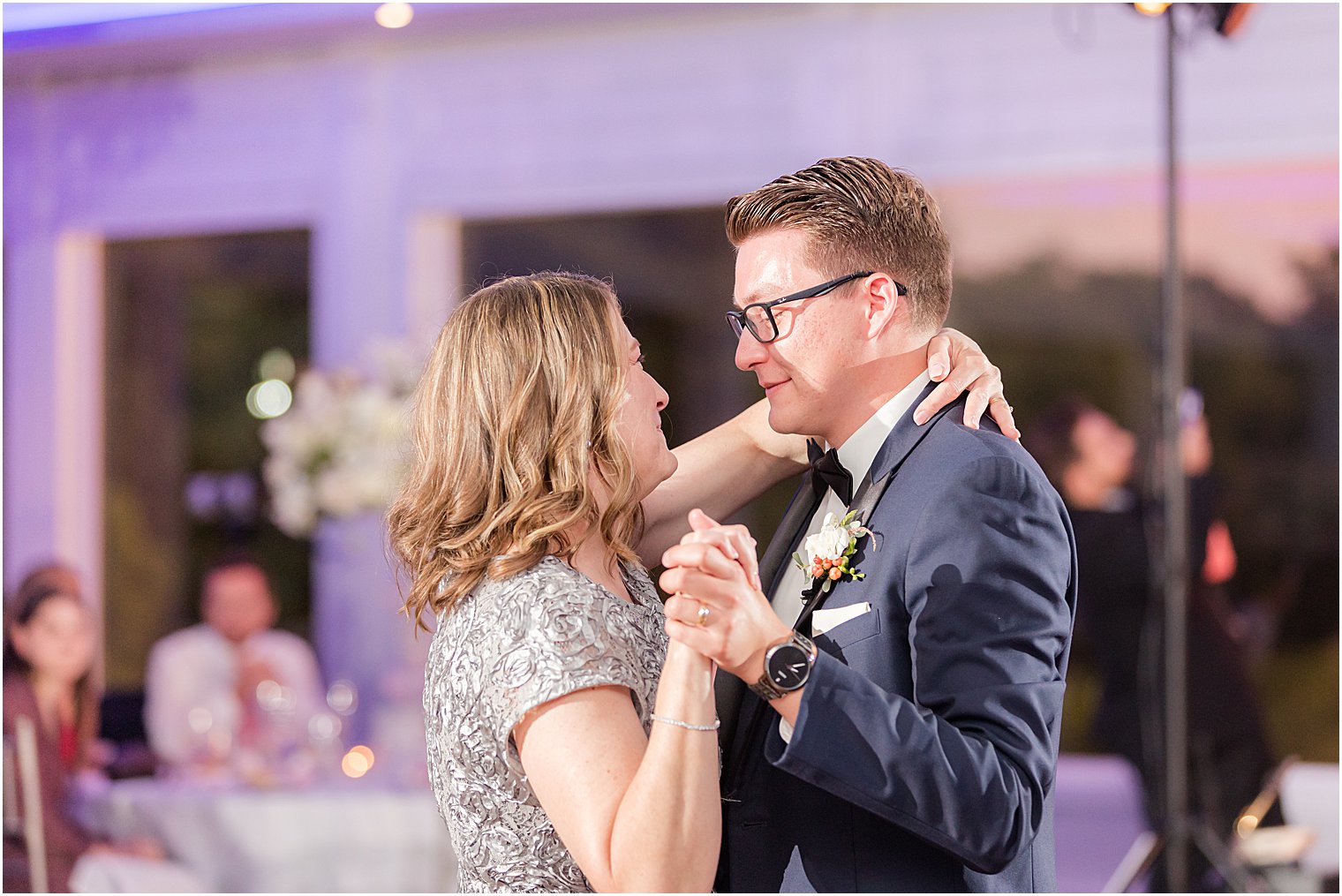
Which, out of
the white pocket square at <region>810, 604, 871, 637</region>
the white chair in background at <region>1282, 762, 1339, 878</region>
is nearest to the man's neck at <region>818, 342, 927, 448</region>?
the white pocket square at <region>810, 604, 871, 637</region>

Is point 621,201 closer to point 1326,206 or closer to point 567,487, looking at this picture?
point 1326,206

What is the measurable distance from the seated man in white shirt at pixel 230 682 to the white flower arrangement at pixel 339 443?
0.48 m

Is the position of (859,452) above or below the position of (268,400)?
below

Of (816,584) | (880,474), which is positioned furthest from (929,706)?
(880,474)

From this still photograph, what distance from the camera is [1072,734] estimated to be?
770 centimetres

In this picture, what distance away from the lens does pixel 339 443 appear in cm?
465

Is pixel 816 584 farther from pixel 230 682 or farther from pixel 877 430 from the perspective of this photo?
pixel 230 682

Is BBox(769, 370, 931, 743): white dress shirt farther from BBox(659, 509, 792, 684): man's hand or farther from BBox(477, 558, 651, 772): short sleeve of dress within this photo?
BBox(659, 509, 792, 684): man's hand

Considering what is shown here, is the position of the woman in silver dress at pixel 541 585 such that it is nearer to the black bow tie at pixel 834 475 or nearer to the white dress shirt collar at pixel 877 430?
the white dress shirt collar at pixel 877 430

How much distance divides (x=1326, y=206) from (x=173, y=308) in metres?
6.67

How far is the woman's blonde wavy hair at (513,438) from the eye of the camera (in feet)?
5.49

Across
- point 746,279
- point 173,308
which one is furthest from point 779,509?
point 746,279

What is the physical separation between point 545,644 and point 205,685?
11.9 feet

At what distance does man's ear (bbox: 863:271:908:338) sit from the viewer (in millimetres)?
1893
